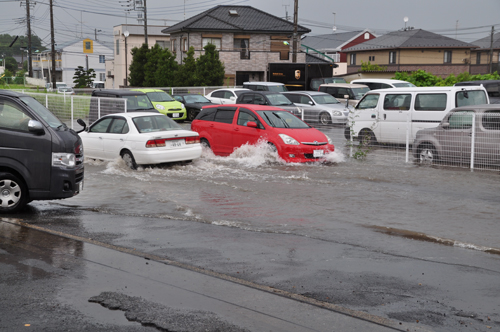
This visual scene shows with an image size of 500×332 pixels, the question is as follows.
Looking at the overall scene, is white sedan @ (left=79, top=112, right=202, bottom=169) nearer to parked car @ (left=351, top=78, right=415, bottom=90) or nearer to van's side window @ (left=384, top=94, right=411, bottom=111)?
van's side window @ (left=384, top=94, right=411, bottom=111)

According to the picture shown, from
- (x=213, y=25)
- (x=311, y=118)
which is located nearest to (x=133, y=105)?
(x=311, y=118)

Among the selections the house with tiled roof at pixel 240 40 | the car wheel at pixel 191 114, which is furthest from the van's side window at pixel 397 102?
the house with tiled roof at pixel 240 40

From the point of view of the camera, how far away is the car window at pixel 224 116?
16125mm

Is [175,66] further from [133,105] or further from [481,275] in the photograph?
[481,275]

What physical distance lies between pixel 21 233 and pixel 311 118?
12.6 m

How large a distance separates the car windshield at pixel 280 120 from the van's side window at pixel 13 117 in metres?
7.52

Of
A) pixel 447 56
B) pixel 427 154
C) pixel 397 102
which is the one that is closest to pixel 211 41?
pixel 447 56

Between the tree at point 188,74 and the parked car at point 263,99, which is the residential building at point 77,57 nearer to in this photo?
the tree at point 188,74

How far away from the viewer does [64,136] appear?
9086 mm

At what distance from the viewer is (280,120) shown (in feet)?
50.9

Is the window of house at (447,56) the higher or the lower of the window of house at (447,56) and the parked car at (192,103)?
the higher

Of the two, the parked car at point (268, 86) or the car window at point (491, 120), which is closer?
the car window at point (491, 120)

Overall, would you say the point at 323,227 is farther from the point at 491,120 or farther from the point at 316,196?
the point at 491,120

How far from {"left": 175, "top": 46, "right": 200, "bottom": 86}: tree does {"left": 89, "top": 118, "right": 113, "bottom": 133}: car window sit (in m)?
27.3
